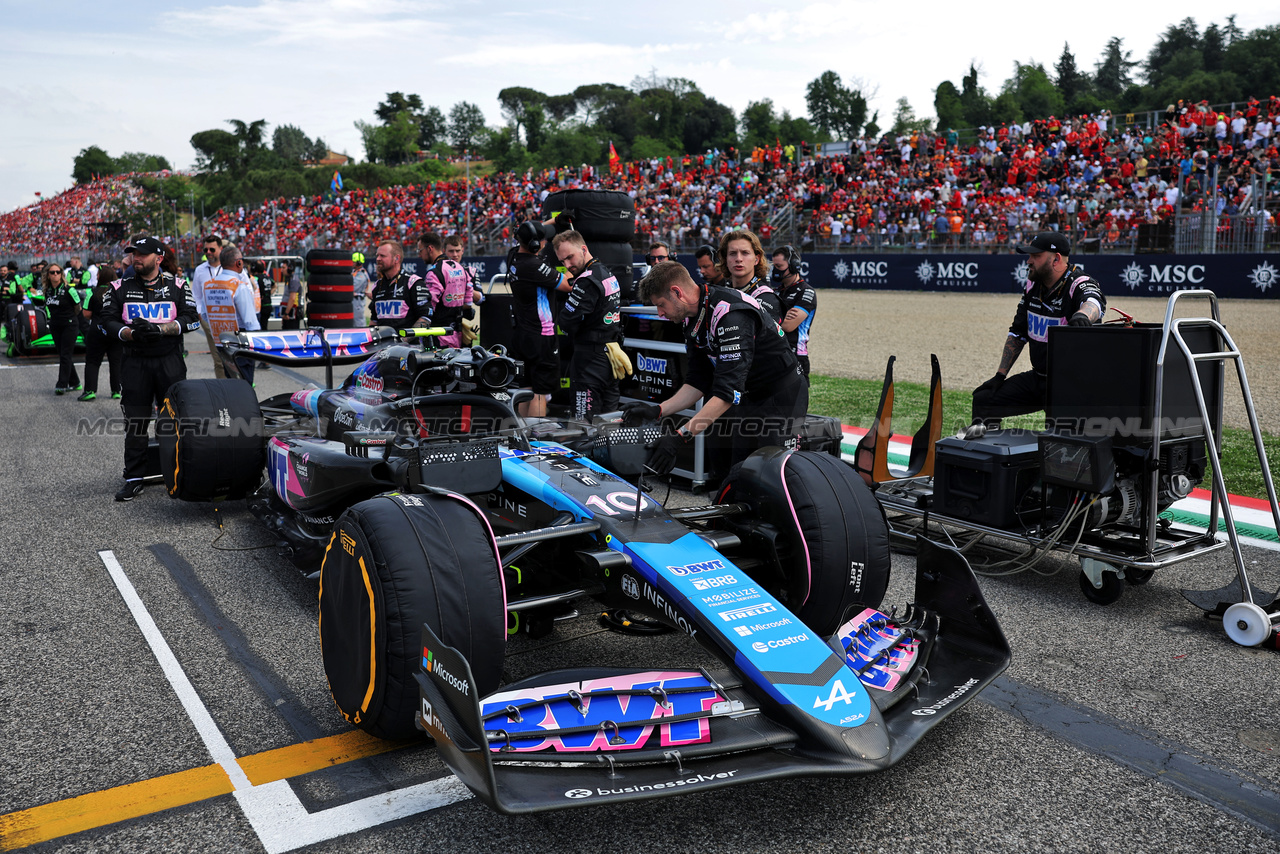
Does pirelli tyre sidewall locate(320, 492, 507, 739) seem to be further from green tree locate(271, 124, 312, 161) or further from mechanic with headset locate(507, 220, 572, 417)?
green tree locate(271, 124, 312, 161)

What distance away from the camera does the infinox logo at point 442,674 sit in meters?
2.40

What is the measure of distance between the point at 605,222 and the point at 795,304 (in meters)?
2.83

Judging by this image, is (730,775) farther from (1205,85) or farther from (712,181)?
(1205,85)

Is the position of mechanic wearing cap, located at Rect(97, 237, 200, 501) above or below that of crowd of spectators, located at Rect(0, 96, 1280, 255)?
below

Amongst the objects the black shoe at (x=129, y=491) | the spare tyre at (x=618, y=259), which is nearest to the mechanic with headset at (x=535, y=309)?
the spare tyre at (x=618, y=259)

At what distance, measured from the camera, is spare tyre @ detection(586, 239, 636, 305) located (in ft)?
31.3

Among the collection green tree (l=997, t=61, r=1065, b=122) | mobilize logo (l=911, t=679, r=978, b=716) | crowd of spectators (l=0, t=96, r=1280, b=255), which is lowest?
mobilize logo (l=911, t=679, r=978, b=716)

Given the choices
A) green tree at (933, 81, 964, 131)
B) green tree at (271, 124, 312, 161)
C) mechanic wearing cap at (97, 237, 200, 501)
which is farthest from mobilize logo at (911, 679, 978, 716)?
green tree at (271, 124, 312, 161)

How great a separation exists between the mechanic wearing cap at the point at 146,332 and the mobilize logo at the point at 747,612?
5479 millimetres

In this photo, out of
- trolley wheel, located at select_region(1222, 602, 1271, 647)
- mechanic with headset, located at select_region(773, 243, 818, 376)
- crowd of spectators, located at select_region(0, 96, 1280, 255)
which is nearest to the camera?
trolley wheel, located at select_region(1222, 602, 1271, 647)

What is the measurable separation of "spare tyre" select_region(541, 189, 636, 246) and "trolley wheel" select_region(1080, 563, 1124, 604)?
234 inches

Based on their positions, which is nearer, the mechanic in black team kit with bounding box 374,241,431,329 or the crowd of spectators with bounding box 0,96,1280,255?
the mechanic in black team kit with bounding box 374,241,431,329

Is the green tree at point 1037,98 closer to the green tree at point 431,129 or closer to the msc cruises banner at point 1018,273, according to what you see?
the msc cruises banner at point 1018,273

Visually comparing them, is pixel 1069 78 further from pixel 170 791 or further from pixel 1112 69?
pixel 170 791
